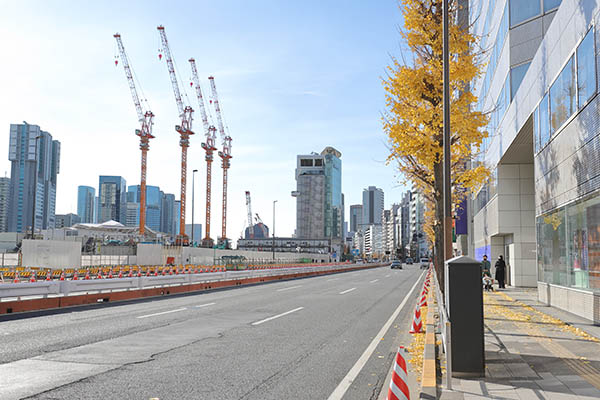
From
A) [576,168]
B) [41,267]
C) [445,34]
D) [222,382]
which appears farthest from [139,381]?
[41,267]

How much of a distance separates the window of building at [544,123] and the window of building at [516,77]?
7.21 m

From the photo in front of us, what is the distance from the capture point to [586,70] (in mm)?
12633

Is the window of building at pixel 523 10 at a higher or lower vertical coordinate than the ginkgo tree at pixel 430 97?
higher

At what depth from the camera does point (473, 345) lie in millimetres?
7047

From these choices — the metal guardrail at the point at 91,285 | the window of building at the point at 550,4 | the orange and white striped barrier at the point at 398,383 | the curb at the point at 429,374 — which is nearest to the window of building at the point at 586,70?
the curb at the point at 429,374

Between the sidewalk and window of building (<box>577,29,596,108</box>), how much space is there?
5.82 metres

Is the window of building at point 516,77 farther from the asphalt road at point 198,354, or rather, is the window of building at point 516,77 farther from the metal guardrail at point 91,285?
the metal guardrail at point 91,285

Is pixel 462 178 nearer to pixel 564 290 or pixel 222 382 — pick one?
pixel 564 290

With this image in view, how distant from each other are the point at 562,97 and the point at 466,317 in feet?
35.7

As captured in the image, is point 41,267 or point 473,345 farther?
point 41,267

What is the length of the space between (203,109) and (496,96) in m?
116

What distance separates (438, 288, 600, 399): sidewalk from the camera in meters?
6.30

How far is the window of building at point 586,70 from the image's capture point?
12.2 metres

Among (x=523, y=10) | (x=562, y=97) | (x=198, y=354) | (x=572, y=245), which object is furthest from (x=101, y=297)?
(x=523, y=10)
